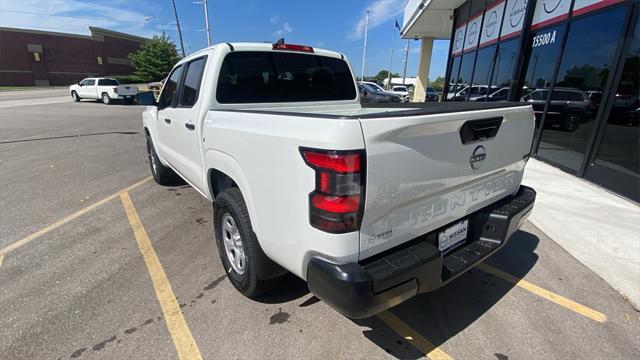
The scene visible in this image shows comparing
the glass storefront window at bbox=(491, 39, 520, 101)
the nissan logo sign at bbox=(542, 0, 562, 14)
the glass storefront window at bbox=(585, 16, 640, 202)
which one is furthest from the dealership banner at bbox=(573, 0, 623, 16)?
the glass storefront window at bbox=(491, 39, 520, 101)

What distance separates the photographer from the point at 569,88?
680 centimetres

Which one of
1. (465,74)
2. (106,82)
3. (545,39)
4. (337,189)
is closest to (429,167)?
(337,189)

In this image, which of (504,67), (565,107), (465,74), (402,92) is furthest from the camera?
(402,92)

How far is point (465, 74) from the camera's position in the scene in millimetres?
13258

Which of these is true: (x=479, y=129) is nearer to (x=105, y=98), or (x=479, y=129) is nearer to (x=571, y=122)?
(x=571, y=122)

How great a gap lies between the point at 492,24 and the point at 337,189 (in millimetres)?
11631

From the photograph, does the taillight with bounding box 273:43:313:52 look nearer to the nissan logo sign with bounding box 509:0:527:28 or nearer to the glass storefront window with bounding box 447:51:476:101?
the nissan logo sign with bounding box 509:0:527:28

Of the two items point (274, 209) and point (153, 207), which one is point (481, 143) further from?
point (153, 207)

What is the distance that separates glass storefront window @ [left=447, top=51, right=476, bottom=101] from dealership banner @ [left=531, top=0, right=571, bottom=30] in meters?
4.24

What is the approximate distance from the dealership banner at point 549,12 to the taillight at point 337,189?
7945 mm

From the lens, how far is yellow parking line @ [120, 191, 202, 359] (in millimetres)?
2258

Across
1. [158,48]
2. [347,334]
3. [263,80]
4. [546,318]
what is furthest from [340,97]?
[158,48]

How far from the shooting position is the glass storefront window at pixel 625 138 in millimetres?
5227

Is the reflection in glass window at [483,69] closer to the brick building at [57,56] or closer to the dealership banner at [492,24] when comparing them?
the dealership banner at [492,24]
